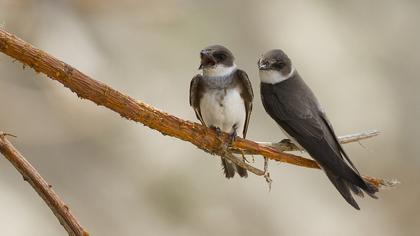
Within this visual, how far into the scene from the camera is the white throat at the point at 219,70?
2400 millimetres

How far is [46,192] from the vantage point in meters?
1.58

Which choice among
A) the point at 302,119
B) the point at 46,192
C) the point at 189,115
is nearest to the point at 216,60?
the point at 302,119

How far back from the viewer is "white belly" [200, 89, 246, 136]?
2.44 metres

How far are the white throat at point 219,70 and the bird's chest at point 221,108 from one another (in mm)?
49

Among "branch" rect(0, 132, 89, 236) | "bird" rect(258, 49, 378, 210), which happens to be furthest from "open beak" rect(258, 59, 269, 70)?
"branch" rect(0, 132, 89, 236)

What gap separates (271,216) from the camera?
18.1ft

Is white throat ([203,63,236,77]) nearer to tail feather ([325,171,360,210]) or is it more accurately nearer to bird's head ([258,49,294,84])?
bird's head ([258,49,294,84])

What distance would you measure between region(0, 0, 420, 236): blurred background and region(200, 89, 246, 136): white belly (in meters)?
2.67

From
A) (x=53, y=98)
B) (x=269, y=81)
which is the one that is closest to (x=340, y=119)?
(x=53, y=98)

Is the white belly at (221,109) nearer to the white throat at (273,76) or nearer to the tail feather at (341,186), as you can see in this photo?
the white throat at (273,76)

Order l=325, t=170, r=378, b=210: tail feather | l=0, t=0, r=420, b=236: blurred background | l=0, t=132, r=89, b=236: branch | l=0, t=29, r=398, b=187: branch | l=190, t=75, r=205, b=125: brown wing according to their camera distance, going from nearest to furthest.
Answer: l=0, t=132, r=89, b=236: branch < l=0, t=29, r=398, b=187: branch < l=325, t=170, r=378, b=210: tail feather < l=190, t=75, r=205, b=125: brown wing < l=0, t=0, r=420, b=236: blurred background

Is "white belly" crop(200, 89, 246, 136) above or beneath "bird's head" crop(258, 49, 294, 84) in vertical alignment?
beneath

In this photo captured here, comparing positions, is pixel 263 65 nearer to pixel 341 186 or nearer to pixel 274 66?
pixel 274 66

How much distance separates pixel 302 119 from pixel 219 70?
0.94ft
